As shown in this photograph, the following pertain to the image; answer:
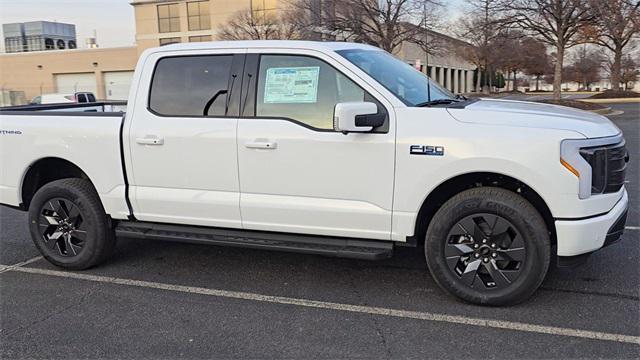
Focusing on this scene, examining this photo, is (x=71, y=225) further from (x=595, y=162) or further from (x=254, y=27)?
(x=254, y=27)

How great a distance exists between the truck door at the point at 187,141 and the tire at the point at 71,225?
0.45 m

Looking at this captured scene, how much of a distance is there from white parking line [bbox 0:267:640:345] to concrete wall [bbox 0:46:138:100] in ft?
195

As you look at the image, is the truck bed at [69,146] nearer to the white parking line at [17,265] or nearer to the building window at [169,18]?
the white parking line at [17,265]

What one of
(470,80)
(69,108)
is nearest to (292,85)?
(69,108)

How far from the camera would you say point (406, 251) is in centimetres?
549

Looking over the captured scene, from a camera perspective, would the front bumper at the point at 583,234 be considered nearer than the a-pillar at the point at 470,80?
Yes

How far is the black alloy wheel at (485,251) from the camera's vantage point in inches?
154

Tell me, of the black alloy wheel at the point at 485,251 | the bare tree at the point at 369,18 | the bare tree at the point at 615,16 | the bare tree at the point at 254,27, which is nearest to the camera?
the black alloy wheel at the point at 485,251

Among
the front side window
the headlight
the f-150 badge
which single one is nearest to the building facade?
the front side window

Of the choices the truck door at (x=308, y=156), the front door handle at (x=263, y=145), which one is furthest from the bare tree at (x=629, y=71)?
the front door handle at (x=263, y=145)

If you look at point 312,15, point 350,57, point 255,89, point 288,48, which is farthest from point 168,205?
point 312,15

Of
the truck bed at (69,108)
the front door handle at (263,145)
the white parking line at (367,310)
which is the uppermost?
the truck bed at (69,108)

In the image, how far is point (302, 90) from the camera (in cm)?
436

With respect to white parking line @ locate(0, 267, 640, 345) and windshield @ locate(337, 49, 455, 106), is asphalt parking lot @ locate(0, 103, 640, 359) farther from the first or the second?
windshield @ locate(337, 49, 455, 106)
